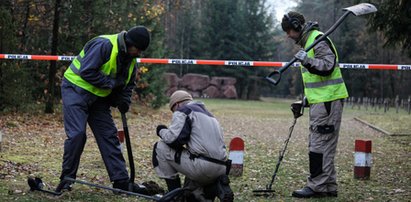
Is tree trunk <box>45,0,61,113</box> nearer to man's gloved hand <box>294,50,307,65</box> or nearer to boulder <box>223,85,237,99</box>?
man's gloved hand <box>294,50,307,65</box>

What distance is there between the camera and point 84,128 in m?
6.31

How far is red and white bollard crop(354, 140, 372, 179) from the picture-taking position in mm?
8500

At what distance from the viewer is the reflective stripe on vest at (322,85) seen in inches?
272

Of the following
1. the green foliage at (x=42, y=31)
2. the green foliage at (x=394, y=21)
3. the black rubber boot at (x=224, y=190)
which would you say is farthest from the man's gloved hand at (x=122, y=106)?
the green foliage at (x=42, y=31)

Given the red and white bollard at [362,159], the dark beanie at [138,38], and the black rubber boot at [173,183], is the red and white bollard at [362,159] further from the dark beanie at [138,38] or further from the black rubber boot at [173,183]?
the dark beanie at [138,38]

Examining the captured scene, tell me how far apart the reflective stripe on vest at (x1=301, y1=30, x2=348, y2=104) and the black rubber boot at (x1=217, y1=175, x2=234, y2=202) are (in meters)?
1.68

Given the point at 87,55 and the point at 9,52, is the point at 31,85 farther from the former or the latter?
the point at 87,55

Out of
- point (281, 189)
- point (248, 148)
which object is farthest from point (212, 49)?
point (281, 189)

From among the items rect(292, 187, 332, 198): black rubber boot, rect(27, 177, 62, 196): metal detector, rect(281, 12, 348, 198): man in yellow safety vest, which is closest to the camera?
rect(27, 177, 62, 196): metal detector

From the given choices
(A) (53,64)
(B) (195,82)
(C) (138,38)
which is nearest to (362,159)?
(C) (138,38)

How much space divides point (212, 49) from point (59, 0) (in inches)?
1485

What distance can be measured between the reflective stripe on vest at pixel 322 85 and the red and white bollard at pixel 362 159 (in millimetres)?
1761

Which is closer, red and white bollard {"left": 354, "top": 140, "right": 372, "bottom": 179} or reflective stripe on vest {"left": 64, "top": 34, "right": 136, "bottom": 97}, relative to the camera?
reflective stripe on vest {"left": 64, "top": 34, "right": 136, "bottom": 97}

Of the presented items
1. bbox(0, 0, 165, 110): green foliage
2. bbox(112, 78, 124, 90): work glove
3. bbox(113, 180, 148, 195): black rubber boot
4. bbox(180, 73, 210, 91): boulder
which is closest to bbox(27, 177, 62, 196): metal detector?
bbox(113, 180, 148, 195): black rubber boot
